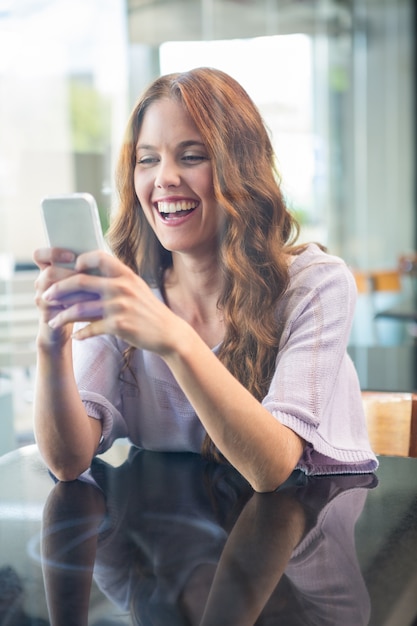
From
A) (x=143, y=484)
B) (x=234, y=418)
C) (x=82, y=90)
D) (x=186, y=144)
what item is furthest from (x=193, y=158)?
(x=82, y=90)

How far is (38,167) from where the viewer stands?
119 cm

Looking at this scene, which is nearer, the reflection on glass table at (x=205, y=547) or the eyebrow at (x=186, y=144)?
the reflection on glass table at (x=205, y=547)

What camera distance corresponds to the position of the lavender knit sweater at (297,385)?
3.18 feet

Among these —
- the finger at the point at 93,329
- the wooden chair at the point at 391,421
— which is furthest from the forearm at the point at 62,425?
the wooden chair at the point at 391,421

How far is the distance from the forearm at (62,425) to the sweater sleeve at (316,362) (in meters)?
0.25

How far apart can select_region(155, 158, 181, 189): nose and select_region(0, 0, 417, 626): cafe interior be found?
62 millimetres

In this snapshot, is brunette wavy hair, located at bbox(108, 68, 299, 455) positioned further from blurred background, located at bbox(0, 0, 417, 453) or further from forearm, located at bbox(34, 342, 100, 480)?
forearm, located at bbox(34, 342, 100, 480)

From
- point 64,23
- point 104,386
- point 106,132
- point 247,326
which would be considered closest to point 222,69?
point 106,132

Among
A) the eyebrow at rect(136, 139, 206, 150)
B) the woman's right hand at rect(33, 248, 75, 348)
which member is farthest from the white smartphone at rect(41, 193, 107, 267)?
the eyebrow at rect(136, 139, 206, 150)

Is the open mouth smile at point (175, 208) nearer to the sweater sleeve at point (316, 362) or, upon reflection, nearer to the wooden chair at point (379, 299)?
the sweater sleeve at point (316, 362)

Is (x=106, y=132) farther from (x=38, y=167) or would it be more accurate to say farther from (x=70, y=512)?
(x=70, y=512)

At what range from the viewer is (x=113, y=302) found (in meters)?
0.78

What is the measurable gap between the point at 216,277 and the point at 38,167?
416 millimetres

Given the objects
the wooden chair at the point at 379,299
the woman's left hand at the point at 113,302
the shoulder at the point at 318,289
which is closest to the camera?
the woman's left hand at the point at 113,302
